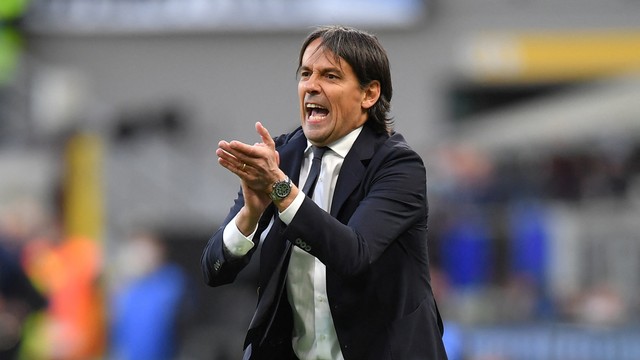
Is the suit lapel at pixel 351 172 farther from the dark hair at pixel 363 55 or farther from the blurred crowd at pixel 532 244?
the blurred crowd at pixel 532 244

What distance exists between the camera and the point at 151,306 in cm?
1245

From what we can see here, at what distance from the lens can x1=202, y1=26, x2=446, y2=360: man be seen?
447 cm

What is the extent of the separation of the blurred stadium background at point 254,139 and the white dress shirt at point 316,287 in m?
5.93

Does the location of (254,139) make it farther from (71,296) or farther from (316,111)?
(316,111)

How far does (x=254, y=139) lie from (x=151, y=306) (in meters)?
6.38

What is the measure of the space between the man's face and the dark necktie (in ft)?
0.11

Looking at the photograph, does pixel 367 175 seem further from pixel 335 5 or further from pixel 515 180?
pixel 335 5

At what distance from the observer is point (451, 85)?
2189 centimetres

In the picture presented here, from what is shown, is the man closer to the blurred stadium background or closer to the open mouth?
the open mouth

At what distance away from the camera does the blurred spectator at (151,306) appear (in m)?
12.4

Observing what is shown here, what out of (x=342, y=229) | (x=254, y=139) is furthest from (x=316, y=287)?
(x=254, y=139)

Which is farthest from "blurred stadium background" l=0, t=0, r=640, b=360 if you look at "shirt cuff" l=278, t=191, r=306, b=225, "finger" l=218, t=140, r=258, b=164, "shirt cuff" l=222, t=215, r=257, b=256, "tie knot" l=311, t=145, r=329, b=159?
"finger" l=218, t=140, r=258, b=164

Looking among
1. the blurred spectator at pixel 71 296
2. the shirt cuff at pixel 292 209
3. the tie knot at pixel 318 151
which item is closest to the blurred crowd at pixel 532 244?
the blurred spectator at pixel 71 296

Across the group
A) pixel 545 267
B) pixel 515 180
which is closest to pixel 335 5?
pixel 515 180
